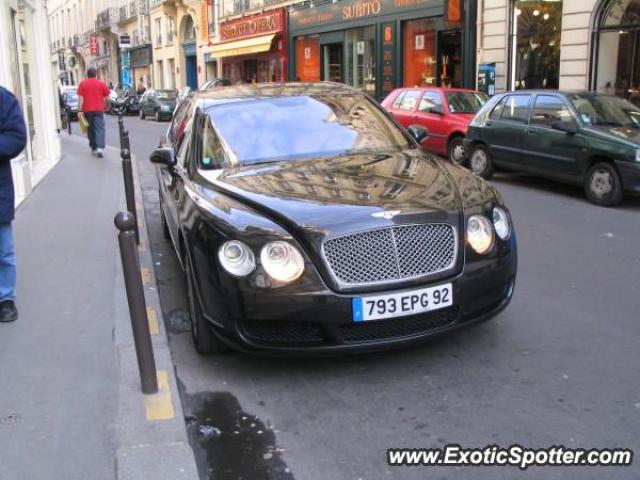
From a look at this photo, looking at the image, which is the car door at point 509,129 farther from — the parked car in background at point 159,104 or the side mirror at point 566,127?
the parked car in background at point 159,104

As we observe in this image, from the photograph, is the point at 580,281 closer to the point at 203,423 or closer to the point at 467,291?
the point at 467,291

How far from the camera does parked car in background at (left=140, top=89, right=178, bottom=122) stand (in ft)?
99.6

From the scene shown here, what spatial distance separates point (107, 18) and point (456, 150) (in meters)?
50.9

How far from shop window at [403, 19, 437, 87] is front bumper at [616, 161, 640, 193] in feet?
47.9

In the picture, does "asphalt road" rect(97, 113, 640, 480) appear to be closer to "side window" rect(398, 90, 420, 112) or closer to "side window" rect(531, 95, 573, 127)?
"side window" rect(531, 95, 573, 127)

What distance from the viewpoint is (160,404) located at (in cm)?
362

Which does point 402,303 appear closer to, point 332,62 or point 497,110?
point 497,110

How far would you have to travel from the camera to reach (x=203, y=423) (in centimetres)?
354

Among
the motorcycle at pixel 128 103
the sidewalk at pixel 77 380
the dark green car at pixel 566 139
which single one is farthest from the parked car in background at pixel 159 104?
the sidewalk at pixel 77 380

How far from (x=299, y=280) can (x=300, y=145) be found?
161cm

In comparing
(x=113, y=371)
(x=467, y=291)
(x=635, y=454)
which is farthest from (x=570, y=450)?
(x=113, y=371)

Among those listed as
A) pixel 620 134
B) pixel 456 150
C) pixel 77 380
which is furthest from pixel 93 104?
pixel 77 380

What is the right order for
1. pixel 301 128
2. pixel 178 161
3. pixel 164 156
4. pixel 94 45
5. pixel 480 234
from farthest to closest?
1. pixel 94 45
2. pixel 178 161
3. pixel 164 156
4. pixel 301 128
5. pixel 480 234

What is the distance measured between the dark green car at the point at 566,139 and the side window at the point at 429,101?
83.6 inches
